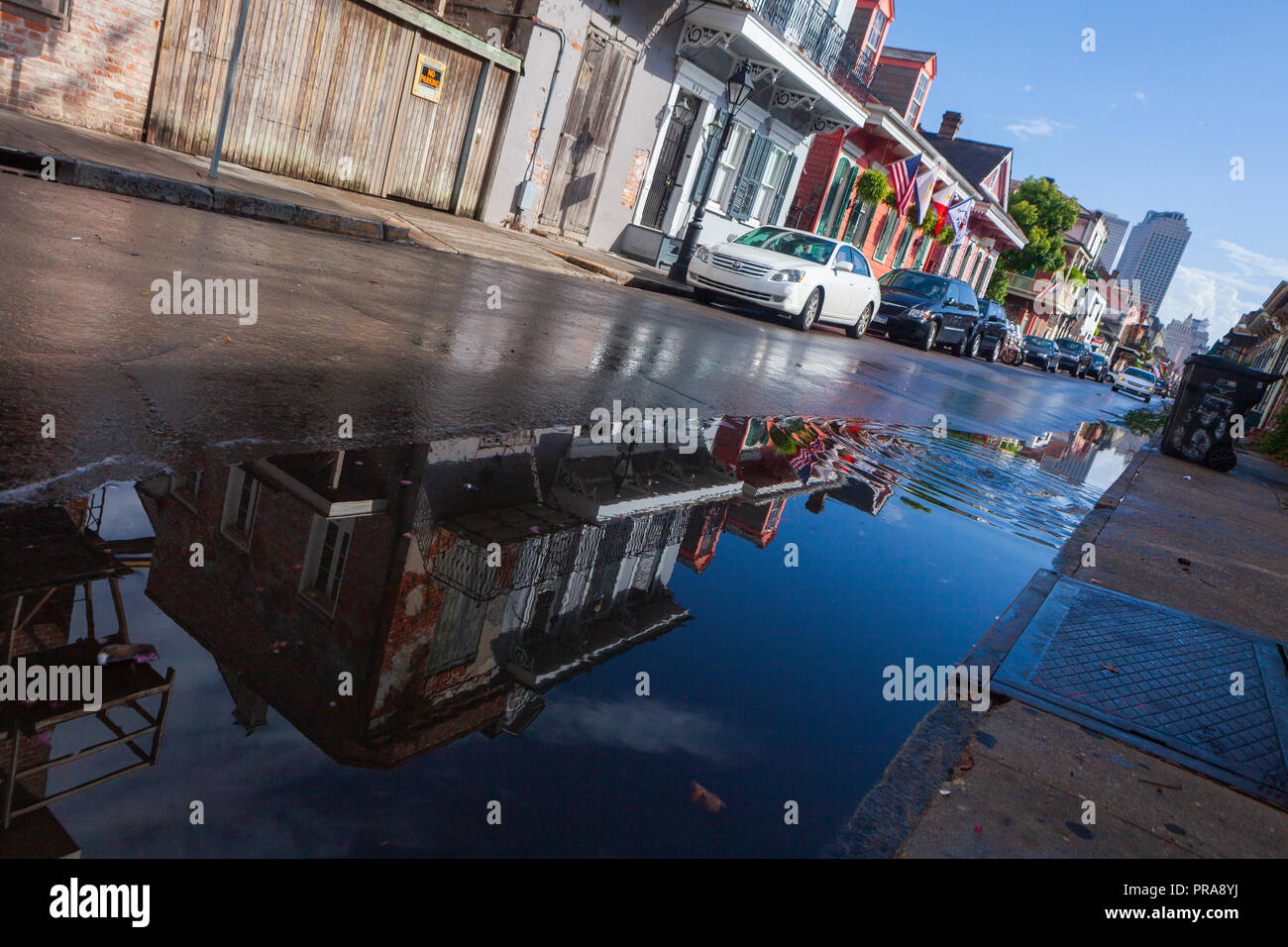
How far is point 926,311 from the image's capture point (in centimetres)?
2162

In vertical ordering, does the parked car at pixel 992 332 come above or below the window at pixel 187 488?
above

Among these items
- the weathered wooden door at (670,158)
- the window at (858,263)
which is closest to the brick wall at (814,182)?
the weathered wooden door at (670,158)

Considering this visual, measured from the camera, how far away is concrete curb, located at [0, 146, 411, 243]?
7379 millimetres

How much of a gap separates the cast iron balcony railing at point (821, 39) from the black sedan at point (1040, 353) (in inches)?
572

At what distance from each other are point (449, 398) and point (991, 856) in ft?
10.9

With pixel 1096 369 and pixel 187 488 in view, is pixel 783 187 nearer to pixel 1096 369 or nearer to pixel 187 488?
pixel 187 488

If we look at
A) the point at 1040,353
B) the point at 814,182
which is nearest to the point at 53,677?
the point at 814,182

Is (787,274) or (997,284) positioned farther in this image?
(997,284)

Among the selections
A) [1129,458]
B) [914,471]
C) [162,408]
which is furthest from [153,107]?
[1129,458]

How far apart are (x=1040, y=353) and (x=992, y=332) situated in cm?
793

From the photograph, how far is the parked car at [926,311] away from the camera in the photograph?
21641mm

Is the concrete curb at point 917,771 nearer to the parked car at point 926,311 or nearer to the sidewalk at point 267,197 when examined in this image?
the sidewalk at point 267,197

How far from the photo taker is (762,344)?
36.8 ft

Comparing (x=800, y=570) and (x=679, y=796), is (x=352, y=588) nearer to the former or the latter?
(x=679, y=796)
